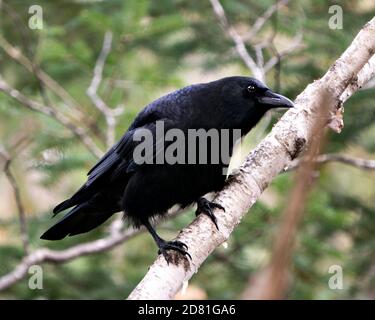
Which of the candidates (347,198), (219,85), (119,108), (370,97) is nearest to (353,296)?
(347,198)

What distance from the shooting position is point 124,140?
170 inches

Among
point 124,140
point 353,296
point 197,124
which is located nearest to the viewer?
point 197,124

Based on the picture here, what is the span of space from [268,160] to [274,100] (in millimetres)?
637

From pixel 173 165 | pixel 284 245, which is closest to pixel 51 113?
pixel 173 165

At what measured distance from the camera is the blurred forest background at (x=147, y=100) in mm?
5297

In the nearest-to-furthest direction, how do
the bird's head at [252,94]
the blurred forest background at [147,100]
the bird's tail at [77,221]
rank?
the bird's head at [252,94] < the bird's tail at [77,221] < the blurred forest background at [147,100]

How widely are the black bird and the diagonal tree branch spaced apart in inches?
10.4

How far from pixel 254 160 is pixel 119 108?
9.12 feet

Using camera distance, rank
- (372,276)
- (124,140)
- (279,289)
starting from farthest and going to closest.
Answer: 1. (372,276)
2. (124,140)
3. (279,289)

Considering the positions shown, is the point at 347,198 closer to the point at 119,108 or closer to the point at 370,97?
the point at 370,97

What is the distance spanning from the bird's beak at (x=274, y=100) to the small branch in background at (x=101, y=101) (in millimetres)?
1966

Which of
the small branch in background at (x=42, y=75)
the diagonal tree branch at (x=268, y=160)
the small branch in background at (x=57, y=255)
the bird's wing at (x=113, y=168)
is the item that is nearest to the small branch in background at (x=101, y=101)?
the small branch in background at (x=42, y=75)

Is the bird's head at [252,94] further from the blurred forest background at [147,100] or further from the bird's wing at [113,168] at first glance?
the blurred forest background at [147,100]

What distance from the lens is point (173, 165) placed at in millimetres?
3762
